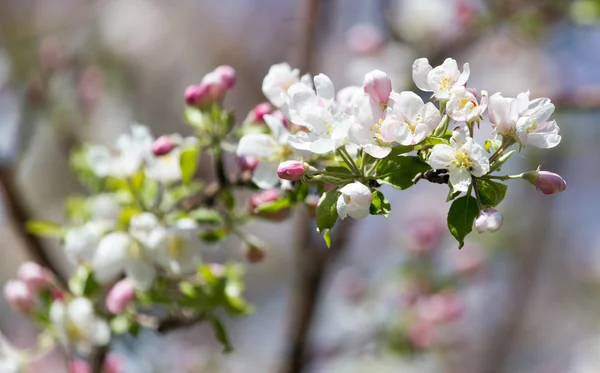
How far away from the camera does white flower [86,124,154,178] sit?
981 millimetres

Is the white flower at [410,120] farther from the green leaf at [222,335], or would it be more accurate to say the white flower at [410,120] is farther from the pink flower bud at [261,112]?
the green leaf at [222,335]

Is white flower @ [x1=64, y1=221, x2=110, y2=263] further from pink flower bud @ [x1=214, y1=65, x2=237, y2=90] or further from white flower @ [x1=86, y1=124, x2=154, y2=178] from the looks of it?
pink flower bud @ [x1=214, y1=65, x2=237, y2=90]

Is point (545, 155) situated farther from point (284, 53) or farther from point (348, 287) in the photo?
point (284, 53)

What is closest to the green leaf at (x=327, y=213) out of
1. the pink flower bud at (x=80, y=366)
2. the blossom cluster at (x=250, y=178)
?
the blossom cluster at (x=250, y=178)

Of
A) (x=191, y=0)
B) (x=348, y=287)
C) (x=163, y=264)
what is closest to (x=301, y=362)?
(x=348, y=287)

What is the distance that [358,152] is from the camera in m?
0.73

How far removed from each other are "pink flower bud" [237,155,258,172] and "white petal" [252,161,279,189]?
0.9 inches

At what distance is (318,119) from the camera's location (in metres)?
0.71

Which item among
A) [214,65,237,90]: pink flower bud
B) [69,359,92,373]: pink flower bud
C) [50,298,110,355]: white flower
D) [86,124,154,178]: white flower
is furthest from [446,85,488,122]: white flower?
[69,359,92,373]: pink flower bud

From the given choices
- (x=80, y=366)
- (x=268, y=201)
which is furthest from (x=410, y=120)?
(x=80, y=366)

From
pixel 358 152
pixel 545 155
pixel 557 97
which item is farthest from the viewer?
pixel 545 155

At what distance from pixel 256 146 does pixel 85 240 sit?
0.32 m

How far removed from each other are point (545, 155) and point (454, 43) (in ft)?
2.90

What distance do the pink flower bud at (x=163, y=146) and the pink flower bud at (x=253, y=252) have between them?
0.20 metres
